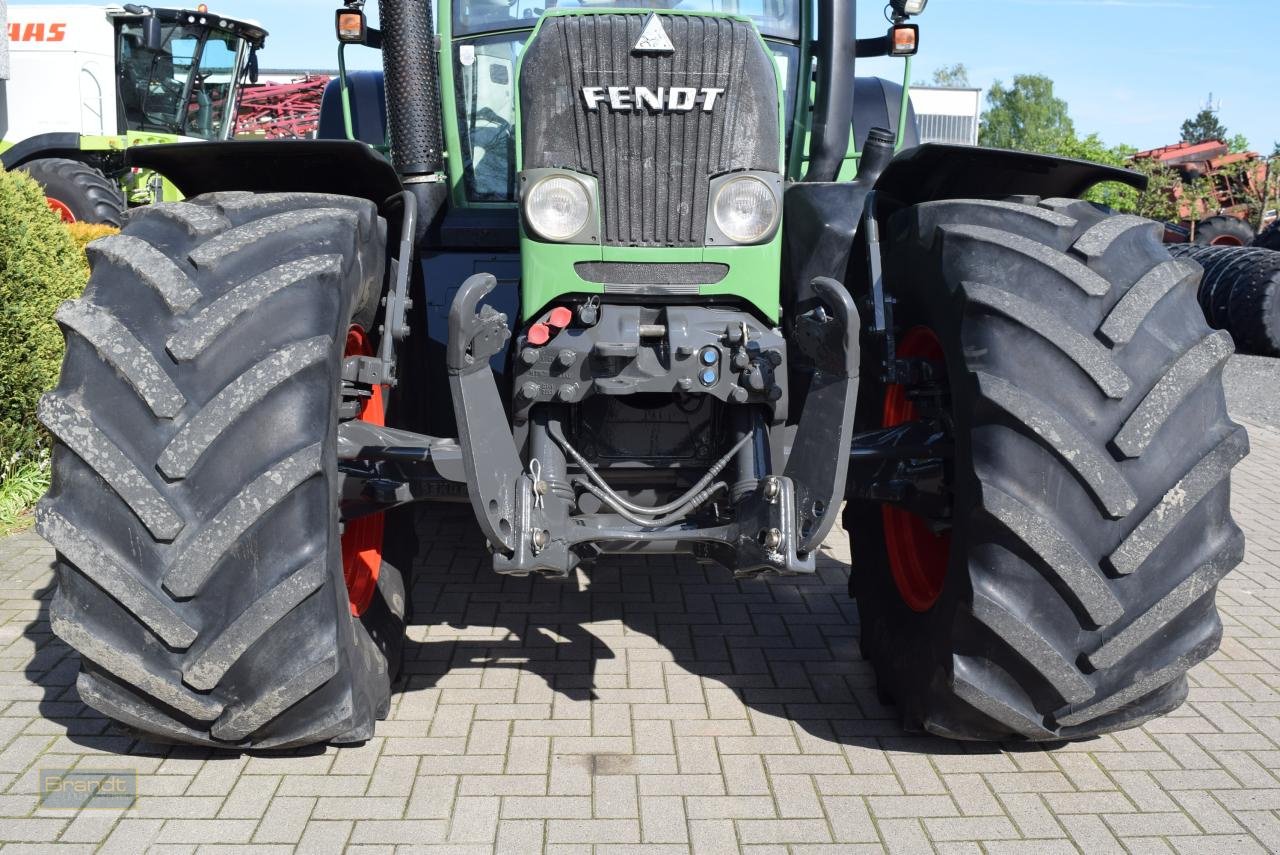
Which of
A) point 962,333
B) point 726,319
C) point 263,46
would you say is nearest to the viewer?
point 962,333

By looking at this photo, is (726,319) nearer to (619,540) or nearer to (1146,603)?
(619,540)

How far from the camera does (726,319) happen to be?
3.47 metres

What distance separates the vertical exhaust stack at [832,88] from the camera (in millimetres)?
4137

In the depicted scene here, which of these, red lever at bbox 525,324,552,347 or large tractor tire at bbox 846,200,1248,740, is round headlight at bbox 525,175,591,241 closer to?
red lever at bbox 525,324,552,347

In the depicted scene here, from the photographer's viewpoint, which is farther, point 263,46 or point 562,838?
point 263,46

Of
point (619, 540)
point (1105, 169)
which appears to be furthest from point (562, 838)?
point (1105, 169)

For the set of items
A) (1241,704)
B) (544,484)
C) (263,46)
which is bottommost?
(1241,704)

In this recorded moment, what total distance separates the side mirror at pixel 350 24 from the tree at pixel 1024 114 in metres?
74.0

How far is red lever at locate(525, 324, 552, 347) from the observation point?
132 inches

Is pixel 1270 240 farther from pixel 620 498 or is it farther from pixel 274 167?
pixel 274 167

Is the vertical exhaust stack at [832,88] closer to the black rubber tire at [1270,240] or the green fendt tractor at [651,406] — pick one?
the green fendt tractor at [651,406]

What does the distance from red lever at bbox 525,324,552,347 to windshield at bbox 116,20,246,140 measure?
11.1 m

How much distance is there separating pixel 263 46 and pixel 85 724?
12.8 metres

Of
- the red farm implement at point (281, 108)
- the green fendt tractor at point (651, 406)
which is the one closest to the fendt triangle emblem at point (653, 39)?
the green fendt tractor at point (651, 406)
